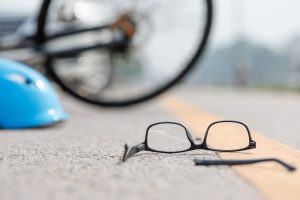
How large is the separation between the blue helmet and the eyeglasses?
143 centimetres

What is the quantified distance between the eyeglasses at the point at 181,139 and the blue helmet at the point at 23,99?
4.71 ft

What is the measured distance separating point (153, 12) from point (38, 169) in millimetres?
3003

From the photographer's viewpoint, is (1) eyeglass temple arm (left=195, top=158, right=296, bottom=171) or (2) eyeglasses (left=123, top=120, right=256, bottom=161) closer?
(1) eyeglass temple arm (left=195, top=158, right=296, bottom=171)

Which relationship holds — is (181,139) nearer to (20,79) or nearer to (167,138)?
(167,138)

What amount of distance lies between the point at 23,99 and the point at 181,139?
1560 millimetres

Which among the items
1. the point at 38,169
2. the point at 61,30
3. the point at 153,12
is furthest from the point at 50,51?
the point at 38,169

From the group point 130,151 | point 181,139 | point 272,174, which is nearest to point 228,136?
point 181,139

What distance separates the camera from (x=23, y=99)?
408 cm

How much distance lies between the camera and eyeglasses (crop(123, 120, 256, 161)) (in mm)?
2701

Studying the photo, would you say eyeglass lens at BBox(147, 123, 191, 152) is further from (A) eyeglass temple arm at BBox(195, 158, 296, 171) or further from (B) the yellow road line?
(A) eyeglass temple arm at BBox(195, 158, 296, 171)

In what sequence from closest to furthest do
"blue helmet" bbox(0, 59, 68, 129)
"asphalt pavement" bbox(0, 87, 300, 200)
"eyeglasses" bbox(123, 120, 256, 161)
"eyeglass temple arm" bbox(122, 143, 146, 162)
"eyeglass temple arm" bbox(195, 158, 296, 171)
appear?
"asphalt pavement" bbox(0, 87, 300, 200) → "eyeglass temple arm" bbox(195, 158, 296, 171) → "eyeglass temple arm" bbox(122, 143, 146, 162) → "eyeglasses" bbox(123, 120, 256, 161) → "blue helmet" bbox(0, 59, 68, 129)

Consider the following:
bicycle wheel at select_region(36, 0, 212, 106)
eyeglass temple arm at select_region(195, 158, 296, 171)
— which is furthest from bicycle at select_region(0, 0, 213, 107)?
eyeglass temple arm at select_region(195, 158, 296, 171)

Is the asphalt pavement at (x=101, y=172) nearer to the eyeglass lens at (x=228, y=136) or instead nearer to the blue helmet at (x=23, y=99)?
the eyeglass lens at (x=228, y=136)

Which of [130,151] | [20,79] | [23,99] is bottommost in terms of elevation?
[130,151]
